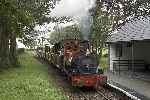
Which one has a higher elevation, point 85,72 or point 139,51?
point 139,51

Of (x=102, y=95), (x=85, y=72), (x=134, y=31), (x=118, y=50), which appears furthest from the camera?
(x=118, y=50)

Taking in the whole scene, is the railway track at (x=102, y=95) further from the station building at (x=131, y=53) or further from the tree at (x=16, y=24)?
the tree at (x=16, y=24)

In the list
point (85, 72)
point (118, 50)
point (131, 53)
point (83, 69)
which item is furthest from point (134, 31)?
point (85, 72)

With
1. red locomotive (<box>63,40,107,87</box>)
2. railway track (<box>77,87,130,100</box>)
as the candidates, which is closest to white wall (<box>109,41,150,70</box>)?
red locomotive (<box>63,40,107,87</box>)

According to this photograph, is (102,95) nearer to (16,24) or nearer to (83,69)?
(83,69)

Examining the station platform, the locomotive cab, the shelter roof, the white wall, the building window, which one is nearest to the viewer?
the station platform

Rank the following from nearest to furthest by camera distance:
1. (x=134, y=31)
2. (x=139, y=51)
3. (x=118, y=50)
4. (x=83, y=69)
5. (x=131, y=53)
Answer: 1. (x=83, y=69)
2. (x=134, y=31)
3. (x=131, y=53)
4. (x=139, y=51)
5. (x=118, y=50)

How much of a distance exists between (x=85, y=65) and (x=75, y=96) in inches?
87.0

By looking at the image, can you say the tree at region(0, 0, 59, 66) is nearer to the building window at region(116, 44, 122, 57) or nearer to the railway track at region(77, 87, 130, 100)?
the railway track at region(77, 87, 130, 100)

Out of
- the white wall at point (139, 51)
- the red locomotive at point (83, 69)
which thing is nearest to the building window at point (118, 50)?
the white wall at point (139, 51)

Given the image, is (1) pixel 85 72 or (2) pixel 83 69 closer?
(1) pixel 85 72

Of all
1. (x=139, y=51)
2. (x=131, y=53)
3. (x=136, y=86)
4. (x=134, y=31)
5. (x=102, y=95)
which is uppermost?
(x=134, y=31)

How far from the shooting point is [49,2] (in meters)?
33.7

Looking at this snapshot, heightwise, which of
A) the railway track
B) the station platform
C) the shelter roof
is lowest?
the railway track
